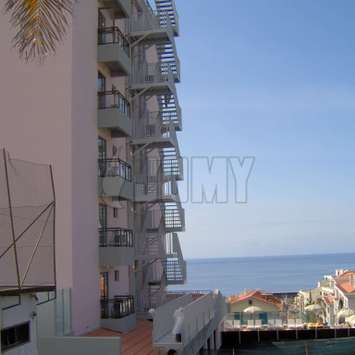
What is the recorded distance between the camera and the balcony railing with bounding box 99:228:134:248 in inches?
1040

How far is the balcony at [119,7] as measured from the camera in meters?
27.8

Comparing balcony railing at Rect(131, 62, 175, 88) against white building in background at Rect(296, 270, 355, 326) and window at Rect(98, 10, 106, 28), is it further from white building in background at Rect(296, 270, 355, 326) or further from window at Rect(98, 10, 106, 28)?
white building in background at Rect(296, 270, 355, 326)

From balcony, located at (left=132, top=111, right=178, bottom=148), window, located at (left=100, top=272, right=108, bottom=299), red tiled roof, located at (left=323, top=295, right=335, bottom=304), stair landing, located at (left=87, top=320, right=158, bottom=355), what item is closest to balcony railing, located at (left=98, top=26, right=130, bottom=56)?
balcony, located at (left=132, top=111, right=178, bottom=148)

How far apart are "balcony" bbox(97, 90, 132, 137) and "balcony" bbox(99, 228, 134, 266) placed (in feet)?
13.2

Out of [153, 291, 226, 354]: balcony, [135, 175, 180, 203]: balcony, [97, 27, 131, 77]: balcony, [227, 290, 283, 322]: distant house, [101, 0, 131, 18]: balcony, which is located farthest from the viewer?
[227, 290, 283, 322]: distant house

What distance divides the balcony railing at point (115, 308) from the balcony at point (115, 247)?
1.51m

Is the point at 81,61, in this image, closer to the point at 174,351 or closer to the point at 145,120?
the point at 145,120

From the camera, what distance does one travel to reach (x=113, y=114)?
26.5 meters

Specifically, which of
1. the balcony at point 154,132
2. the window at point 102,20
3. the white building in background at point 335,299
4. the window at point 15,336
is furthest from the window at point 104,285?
Answer: the white building in background at point 335,299

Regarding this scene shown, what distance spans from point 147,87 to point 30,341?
57.2 ft

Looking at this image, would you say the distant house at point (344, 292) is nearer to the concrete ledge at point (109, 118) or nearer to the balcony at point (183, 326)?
the balcony at point (183, 326)

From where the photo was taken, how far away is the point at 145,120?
32750 mm

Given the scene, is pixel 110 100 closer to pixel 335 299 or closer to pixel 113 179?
pixel 113 179

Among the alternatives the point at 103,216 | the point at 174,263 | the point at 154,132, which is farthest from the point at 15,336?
the point at 154,132
